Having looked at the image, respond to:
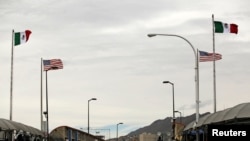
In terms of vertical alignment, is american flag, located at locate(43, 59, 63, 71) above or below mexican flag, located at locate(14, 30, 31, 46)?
below

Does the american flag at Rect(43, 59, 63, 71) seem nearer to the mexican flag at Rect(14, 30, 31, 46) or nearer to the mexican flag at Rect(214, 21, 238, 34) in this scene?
the mexican flag at Rect(14, 30, 31, 46)

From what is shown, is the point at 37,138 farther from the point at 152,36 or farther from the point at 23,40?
the point at 152,36

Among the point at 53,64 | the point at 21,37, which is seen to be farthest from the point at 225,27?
the point at 21,37

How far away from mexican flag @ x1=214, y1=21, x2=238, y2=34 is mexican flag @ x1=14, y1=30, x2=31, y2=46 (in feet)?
59.8

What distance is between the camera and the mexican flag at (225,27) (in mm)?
47531

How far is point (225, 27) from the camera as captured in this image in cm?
4825

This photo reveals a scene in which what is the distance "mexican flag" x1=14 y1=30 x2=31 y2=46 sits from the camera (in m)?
55.5

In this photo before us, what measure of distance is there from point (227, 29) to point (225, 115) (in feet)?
42.7

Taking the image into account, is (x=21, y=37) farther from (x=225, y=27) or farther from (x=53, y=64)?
(x=225, y=27)

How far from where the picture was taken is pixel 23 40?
55.6 m

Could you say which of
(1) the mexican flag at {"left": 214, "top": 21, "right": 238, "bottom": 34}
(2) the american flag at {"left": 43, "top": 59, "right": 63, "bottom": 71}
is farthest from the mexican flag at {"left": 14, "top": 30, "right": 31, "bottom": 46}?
(1) the mexican flag at {"left": 214, "top": 21, "right": 238, "bottom": 34}

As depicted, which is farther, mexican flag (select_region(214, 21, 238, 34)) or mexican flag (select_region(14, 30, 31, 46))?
mexican flag (select_region(14, 30, 31, 46))

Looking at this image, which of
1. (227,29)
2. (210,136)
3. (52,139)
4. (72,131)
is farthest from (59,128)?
(210,136)

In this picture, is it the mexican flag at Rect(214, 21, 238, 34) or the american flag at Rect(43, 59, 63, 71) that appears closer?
the mexican flag at Rect(214, 21, 238, 34)
